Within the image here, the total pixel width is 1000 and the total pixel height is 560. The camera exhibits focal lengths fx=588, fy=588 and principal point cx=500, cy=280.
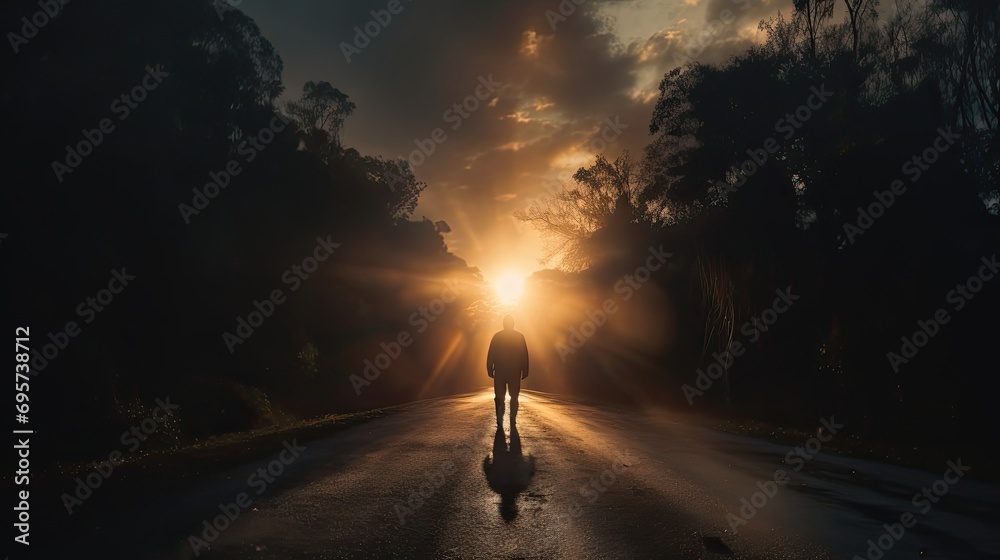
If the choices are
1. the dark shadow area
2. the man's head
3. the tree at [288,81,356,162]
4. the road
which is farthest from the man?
the tree at [288,81,356,162]

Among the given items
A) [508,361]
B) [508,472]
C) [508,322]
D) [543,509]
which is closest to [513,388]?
[508,361]

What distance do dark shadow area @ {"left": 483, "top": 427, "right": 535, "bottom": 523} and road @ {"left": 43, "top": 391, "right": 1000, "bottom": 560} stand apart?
0.09ft

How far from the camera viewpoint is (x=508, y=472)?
23.6ft

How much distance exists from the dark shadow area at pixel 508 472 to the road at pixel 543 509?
0.09ft

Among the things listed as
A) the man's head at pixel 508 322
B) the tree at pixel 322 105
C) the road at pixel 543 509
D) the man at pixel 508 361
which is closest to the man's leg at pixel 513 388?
the man at pixel 508 361

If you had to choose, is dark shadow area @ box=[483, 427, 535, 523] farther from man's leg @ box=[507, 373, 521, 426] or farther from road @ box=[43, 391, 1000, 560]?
man's leg @ box=[507, 373, 521, 426]

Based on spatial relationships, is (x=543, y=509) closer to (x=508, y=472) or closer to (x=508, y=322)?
(x=508, y=472)

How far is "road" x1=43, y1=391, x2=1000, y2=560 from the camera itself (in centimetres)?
448

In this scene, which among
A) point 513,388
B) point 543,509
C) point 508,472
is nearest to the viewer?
point 543,509

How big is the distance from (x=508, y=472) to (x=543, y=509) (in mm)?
1695

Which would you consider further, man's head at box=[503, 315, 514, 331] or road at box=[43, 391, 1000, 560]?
man's head at box=[503, 315, 514, 331]

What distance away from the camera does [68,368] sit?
1191 cm

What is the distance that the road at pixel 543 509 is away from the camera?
4484 millimetres

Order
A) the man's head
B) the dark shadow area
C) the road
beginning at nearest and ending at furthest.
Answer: the road
the dark shadow area
the man's head
